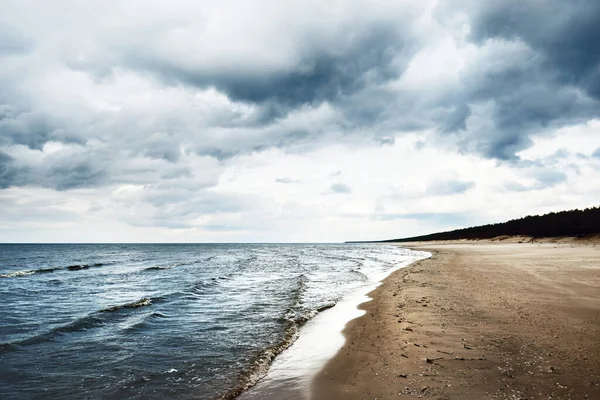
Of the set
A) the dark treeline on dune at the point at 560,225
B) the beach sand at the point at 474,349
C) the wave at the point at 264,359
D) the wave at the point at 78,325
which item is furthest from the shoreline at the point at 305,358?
the dark treeline on dune at the point at 560,225

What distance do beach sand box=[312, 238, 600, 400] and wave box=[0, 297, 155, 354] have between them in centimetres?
1068

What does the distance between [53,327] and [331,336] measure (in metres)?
11.6

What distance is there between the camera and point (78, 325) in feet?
48.3

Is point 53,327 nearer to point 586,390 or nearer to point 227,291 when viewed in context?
point 227,291

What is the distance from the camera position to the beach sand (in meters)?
6.71

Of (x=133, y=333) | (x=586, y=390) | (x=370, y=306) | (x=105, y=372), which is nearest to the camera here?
(x=586, y=390)

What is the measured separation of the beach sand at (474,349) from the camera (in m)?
6.71

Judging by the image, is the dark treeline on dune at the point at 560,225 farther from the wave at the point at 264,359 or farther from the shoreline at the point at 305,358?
the wave at the point at 264,359

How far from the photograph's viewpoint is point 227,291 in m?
23.8

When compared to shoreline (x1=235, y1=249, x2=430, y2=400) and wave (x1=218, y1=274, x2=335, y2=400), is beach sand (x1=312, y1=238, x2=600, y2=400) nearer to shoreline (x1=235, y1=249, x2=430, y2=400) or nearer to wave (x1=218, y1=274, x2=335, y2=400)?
shoreline (x1=235, y1=249, x2=430, y2=400)

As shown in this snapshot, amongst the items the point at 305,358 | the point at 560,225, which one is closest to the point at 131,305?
the point at 305,358

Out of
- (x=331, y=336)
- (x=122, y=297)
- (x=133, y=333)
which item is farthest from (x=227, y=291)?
(x=331, y=336)

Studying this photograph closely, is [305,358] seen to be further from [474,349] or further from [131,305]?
[131,305]

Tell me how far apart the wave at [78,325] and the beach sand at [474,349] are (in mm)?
10678
